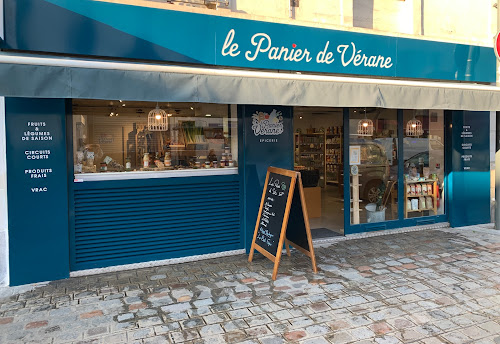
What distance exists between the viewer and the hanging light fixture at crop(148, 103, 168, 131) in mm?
5688

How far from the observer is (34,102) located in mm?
4742

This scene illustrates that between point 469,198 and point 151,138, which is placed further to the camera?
point 469,198

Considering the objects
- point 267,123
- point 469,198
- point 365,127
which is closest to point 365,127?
point 365,127

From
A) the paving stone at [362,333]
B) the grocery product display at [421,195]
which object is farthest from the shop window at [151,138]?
the grocery product display at [421,195]

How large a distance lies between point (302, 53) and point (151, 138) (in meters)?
2.60

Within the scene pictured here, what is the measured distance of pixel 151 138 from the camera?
5797mm

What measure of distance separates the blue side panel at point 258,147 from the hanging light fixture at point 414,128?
2648mm

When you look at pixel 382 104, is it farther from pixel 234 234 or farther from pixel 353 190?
pixel 234 234

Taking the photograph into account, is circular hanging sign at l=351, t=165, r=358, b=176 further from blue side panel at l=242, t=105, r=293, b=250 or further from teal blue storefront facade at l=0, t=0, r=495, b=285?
blue side panel at l=242, t=105, r=293, b=250

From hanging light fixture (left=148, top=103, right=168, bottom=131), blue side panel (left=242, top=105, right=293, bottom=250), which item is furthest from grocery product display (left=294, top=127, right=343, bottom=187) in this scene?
hanging light fixture (left=148, top=103, right=168, bottom=131)

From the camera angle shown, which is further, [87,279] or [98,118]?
[98,118]

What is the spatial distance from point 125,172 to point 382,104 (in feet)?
12.1

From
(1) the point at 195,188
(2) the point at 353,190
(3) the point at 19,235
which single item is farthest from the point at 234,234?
(3) the point at 19,235

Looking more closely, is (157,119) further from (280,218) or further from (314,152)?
(314,152)
